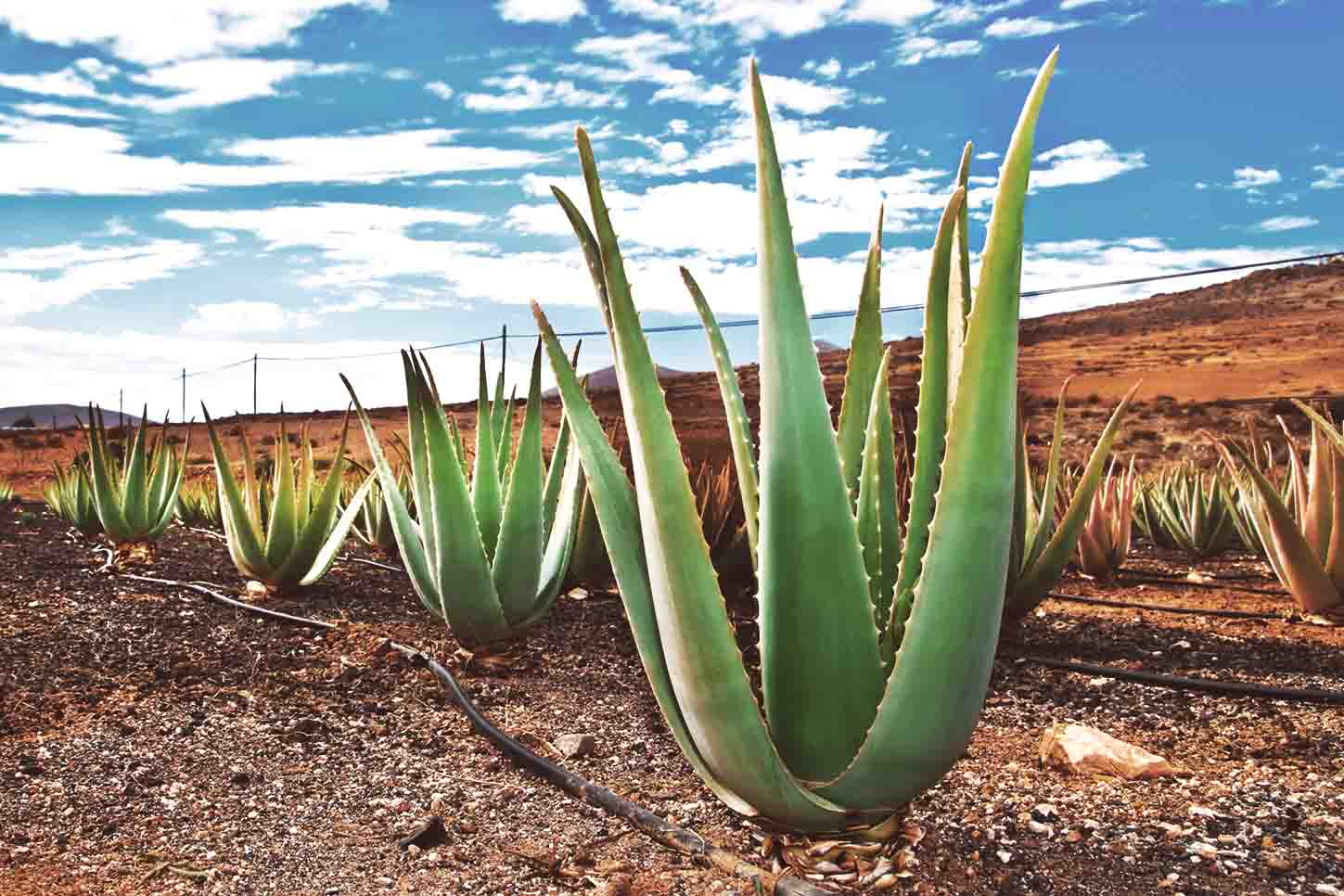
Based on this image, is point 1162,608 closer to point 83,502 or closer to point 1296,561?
point 1296,561

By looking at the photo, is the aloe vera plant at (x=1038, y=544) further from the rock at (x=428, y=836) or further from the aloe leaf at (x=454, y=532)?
the rock at (x=428, y=836)

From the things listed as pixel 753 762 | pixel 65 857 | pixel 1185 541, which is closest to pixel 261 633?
pixel 65 857

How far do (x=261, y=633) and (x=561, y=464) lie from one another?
4.61ft

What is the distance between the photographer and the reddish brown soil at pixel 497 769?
2.00 m

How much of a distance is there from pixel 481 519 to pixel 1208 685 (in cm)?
263

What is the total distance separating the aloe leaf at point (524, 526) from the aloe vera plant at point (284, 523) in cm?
114

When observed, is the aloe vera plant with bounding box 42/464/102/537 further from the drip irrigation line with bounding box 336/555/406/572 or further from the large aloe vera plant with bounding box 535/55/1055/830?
the large aloe vera plant with bounding box 535/55/1055/830

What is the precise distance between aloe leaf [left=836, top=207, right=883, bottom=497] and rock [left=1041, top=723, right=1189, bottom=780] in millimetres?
1146

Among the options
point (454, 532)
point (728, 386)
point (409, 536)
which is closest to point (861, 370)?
point (728, 386)

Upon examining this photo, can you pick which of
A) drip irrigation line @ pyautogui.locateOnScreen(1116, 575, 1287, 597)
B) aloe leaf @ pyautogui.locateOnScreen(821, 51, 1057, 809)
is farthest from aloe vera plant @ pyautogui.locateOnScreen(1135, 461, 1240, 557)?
aloe leaf @ pyautogui.locateOnScreen(821, 51, 1057, 809)

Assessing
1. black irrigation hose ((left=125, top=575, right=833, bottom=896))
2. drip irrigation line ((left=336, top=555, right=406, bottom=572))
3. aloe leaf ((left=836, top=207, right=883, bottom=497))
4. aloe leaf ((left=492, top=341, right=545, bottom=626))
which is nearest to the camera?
black irrigation hose ((left=125, top=575, right=833, bottom=896))

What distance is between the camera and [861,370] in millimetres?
1862

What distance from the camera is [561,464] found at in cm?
410

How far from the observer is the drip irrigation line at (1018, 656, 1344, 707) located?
3.17 meters
